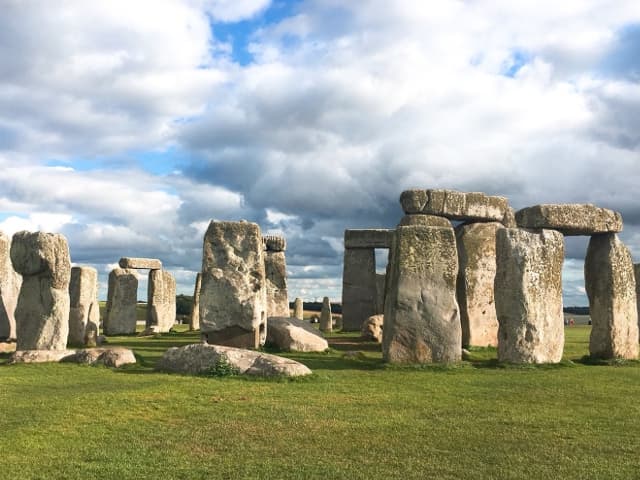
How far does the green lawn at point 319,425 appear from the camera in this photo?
613 cm

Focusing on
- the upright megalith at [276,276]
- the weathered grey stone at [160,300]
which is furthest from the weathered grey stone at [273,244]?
the weathered grey stone at [160,300]

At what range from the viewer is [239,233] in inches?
673

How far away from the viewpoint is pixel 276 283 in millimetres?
22922

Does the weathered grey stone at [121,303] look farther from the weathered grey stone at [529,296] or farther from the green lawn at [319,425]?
the weathered grey stone at [529,296]

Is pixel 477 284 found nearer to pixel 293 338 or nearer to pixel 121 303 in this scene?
pixel 293 338

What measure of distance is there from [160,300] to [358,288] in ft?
26.9

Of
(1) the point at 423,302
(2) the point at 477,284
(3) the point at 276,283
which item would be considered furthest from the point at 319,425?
(3) the point at 276,283

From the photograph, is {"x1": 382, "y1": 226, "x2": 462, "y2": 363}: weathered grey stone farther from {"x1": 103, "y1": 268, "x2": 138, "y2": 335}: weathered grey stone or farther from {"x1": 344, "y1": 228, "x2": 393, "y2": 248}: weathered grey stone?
{"x1": 103, "y1": 268, "x2": 138, "y2": 335}: weathered grey stone

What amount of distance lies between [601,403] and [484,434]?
291 centimetres

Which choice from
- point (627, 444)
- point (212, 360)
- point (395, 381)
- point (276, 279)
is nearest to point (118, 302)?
point (276, 279)

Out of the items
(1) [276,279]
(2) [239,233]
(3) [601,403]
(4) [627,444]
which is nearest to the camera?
(4) [627,444]

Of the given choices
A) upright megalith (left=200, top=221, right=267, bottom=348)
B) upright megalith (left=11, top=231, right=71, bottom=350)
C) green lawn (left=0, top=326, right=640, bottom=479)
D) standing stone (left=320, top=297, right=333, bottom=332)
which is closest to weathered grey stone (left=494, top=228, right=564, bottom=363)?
green lawn (left=0, top=326, right=640, bottom=479)

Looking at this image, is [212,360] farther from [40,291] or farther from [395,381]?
[40,291]

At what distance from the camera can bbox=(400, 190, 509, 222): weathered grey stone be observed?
17.8 metres
